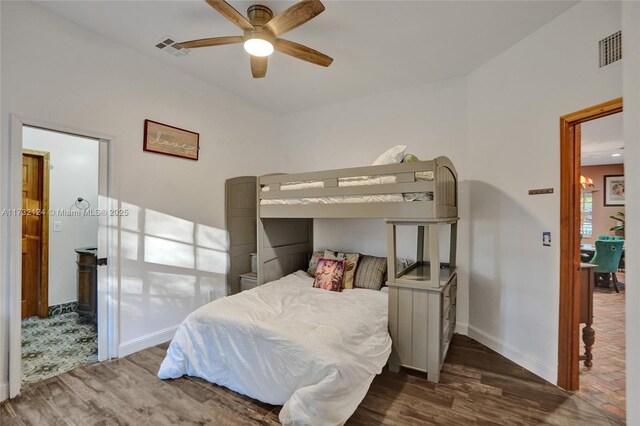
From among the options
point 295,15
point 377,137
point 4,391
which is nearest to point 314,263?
point 377,137

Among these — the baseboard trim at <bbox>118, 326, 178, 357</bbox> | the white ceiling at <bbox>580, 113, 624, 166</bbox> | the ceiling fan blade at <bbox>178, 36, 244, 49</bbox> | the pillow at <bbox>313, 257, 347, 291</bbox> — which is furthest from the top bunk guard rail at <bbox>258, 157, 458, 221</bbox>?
the white ceiling at <bbox>580, 113, 624, 166</bbox>

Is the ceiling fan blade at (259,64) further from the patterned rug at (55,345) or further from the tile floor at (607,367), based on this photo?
the tile floor at (607,367)

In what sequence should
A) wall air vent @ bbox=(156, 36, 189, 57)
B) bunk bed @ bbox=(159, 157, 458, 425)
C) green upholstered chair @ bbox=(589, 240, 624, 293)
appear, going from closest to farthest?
bunk bed @ bbox=(159, 157, 458, 425) < wall air vent @ bbox=(156, 36, 189, 57) < green upholstered chair @ bbox=(589, 240, 624, 293)

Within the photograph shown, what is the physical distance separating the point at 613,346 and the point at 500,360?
1350mm

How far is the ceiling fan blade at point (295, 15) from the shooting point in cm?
173

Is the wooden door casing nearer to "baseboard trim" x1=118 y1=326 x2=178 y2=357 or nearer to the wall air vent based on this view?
"baseboard trim" x1=118 y1=326 x2=178 y2=357

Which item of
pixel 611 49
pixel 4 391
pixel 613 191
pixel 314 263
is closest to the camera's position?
pixel 611 49

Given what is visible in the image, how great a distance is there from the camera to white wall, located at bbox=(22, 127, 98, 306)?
375 centimetres

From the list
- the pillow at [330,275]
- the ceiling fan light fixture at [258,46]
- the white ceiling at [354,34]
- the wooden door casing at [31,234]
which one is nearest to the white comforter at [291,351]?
the pillow at [330,275]

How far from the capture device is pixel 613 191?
6.46 metres

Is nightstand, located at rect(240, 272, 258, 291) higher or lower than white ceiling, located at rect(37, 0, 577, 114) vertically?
lower

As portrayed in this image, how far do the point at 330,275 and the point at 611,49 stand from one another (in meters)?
2.84

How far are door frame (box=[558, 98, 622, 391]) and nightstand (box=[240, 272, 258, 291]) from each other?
2.96 m

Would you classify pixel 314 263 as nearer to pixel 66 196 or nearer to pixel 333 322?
pixel 333 322
